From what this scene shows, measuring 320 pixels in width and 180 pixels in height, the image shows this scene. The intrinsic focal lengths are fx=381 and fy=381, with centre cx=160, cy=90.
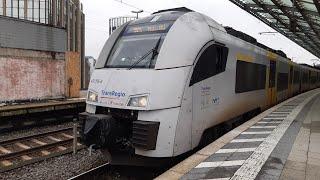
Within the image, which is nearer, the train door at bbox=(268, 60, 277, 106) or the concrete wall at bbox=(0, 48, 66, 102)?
the train door at bbox=(268, 60, 277, 106)

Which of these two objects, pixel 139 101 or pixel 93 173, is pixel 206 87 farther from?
pixel 93 173

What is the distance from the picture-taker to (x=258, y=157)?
6355 mm

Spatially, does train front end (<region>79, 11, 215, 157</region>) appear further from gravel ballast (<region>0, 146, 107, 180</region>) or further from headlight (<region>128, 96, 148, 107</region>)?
gravel ballast (<region>0, 146, 107, 180</region>)

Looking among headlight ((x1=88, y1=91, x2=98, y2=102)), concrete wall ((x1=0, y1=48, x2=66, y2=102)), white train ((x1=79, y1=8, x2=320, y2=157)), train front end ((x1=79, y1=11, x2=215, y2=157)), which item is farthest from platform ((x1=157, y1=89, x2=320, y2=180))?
concrete wall ((x1=0, y1=48, x2=66, y2=102))

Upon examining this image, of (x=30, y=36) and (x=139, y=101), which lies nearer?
(x=139, y=101)

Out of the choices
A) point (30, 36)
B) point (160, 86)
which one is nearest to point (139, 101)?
point (160, 86)

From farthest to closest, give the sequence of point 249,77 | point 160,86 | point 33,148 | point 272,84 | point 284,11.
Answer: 1. point 284,11
2. point 272,84
3. point 249,77
4. point 33,148
5. point 160,86

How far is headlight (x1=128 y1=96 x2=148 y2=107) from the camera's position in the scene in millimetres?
6539

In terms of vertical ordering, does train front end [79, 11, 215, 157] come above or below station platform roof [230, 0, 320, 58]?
below

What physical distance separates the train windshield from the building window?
121 inches

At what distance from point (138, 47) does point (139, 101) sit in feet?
4.67

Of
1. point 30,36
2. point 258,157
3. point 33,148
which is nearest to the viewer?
point 258,157

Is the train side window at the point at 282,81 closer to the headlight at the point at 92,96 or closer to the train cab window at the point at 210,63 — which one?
the train cab window at the point at 210,63

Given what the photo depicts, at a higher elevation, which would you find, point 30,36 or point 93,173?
point 30,36
